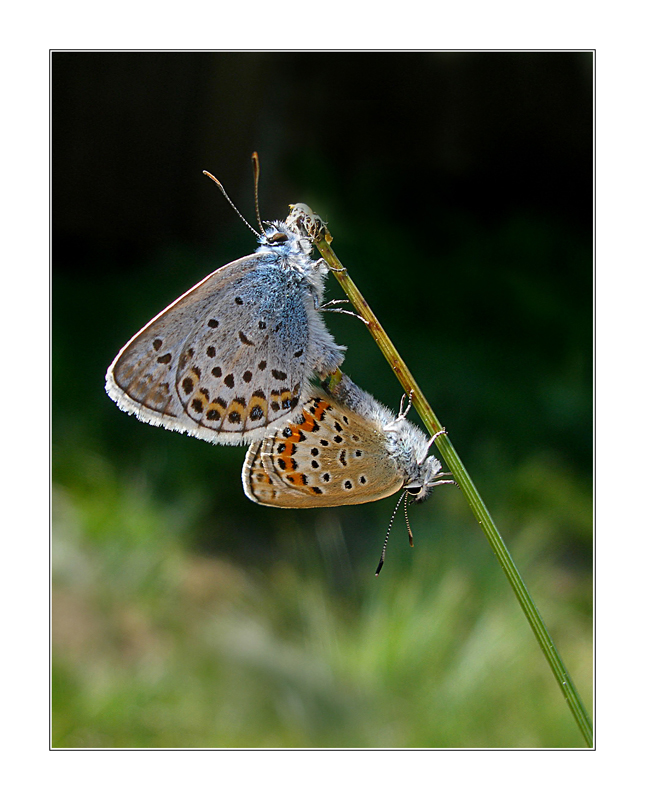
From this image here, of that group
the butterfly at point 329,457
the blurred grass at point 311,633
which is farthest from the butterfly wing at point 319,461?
the blurred grass at point 311,633

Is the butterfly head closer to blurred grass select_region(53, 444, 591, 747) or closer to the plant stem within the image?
the plant stem

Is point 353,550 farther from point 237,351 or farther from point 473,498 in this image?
point 473,498

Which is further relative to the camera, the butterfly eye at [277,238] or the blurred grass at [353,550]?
the blurred grass at [353,550]

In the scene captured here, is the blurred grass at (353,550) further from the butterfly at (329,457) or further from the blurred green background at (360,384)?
the butterfly at (329,457)

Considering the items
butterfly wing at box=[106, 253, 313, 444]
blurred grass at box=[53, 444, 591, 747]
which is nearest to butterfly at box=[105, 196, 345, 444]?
butterfly wing at box=[106, 253, 313, 444]

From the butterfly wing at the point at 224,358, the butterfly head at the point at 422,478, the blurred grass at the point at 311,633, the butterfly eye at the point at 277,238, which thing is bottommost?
the blurred grass at the point at 311,633

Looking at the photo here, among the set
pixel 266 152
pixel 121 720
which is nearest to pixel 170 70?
pixel 266 152

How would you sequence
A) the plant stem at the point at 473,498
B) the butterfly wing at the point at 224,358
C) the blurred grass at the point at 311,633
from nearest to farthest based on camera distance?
the plant stem at the point at 473,498 → the butterfly wing at the point at 224,358 → the blurred grass at the point at 311,633
